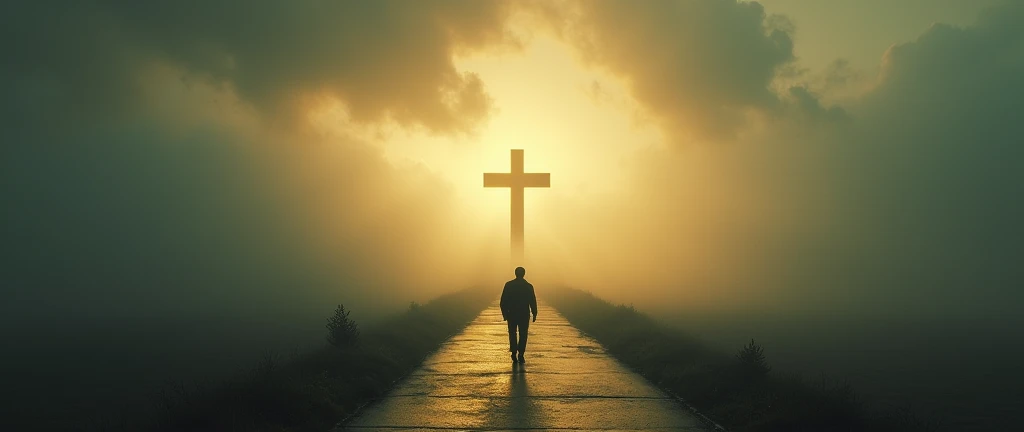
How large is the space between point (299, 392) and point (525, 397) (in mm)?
3232

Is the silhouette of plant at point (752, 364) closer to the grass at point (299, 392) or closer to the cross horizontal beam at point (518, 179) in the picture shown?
the grass at point (299, 392)

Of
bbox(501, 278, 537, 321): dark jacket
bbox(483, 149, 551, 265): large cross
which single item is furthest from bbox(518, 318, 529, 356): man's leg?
bbox(483, 149, 551, 265): large cross

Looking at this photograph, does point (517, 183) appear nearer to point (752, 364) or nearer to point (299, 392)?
point (752, 364)

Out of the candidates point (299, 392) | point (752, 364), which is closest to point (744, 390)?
point (752, 364)

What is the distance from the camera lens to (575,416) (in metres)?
10.3

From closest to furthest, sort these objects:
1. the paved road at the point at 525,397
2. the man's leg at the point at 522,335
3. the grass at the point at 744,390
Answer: the grass at the point at 744,390
the paved road at the point at 525,397
the man's leg at the point at 522,335

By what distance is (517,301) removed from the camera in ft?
53.9

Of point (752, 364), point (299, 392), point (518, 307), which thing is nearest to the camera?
point (299, 392)

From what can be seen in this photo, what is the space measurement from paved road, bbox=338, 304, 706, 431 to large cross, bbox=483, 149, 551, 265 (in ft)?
54.5

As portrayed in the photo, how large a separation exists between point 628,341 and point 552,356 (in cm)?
288

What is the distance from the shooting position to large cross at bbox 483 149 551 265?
34.4 m

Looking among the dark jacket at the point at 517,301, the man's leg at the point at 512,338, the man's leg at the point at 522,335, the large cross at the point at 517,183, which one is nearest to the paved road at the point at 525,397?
the man's leg at the point at 512,338

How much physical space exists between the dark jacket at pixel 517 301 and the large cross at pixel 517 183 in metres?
18.0

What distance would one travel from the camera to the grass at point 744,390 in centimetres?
975
